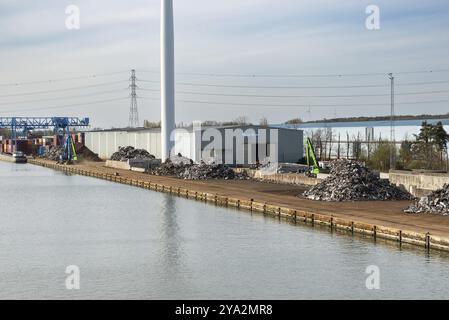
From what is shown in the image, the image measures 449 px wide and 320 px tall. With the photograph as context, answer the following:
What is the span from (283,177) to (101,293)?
3524cm

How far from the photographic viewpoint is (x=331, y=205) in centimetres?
4006

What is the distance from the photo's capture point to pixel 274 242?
31281 mm

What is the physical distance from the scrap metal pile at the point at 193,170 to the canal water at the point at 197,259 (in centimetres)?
1854

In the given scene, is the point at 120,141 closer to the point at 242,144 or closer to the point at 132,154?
the point at 132,154

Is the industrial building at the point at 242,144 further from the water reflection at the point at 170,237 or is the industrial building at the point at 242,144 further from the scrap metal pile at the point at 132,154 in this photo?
the water reflection at the point at 170,237

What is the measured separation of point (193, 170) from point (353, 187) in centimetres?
2343

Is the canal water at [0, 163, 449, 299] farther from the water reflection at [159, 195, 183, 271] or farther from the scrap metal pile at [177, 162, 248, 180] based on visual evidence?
the scrap metal pile at [177, 162, 248, 180]

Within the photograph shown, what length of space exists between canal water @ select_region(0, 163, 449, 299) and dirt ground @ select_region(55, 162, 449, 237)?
78.1 inches

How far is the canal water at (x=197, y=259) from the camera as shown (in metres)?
22.6

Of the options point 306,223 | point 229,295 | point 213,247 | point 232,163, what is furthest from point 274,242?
point 232,163

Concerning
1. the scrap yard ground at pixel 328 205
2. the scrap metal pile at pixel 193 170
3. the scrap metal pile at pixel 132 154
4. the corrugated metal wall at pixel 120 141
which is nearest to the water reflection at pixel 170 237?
the scrap yard ground at pixel 328 205

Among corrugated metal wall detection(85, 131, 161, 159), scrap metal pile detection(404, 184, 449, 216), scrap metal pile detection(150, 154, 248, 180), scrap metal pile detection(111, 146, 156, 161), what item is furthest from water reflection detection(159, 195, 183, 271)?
corrugated metal wall detection(85, 131, 161, 159)

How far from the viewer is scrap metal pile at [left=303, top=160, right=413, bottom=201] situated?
42000mm

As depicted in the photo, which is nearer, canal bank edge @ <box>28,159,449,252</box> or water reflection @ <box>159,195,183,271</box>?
water reflection @ <box>159,195,183,271</box>
